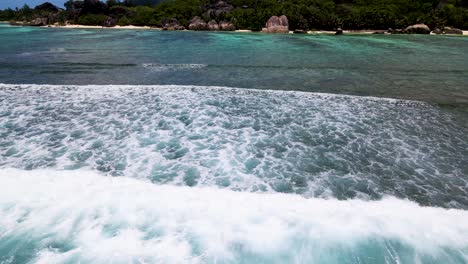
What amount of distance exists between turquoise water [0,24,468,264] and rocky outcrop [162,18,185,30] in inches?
1622

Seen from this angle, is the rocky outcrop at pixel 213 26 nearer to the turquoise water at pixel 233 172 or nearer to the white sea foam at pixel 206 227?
the turquoise water at pixel 233 172

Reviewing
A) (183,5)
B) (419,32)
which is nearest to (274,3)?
(183,5)

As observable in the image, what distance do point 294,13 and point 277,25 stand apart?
19.0ft

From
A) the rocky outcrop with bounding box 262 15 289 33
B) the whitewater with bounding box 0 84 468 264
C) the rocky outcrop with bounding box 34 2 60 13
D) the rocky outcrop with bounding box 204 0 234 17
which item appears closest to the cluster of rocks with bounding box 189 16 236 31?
the rocky outcrop with bounding box 262 15 289 33

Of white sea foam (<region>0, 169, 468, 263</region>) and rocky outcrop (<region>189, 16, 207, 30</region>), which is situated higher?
rocky outcrop (<region>189, 16, 207, 30</region>)

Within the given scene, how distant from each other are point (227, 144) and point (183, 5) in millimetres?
68935

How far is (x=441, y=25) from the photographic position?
47125 mm

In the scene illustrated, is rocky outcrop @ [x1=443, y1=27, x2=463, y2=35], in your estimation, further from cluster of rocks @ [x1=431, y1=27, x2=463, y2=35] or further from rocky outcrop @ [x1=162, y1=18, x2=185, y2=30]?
rocky outcrop @ [x1=162, y1=18, x2=185, y2=30]

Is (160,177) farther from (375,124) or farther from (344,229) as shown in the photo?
(375,124)

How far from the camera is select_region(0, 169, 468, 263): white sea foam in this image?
4.60 meters

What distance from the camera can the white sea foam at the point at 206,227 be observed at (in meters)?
4.60

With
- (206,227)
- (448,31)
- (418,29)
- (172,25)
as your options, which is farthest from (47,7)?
(206,227)

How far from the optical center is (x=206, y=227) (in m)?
5.13

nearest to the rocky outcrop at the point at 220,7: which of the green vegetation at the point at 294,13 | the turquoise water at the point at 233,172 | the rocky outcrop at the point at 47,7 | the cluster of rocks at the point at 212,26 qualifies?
the green vegetation at the point at 294,13
